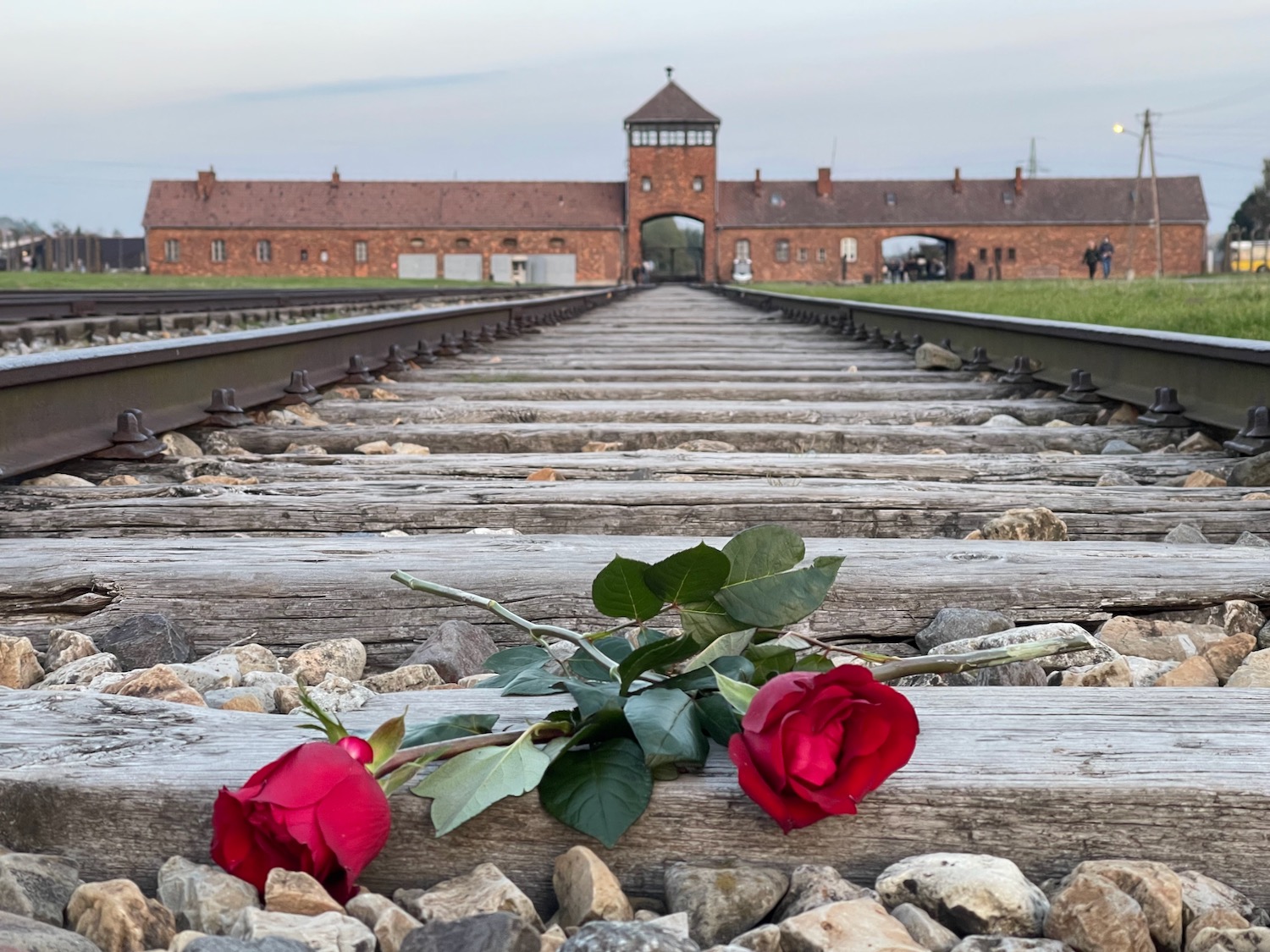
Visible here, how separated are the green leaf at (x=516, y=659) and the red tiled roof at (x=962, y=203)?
64683 millimetres

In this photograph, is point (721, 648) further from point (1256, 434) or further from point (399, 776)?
point (1256, 434)

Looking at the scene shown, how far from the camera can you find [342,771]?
88 centimetres

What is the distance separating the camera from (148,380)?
11.7 ft

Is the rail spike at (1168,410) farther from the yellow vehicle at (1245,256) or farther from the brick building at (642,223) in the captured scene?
the yellow vehicle at (1245,256)

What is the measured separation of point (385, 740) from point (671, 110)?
66.2m

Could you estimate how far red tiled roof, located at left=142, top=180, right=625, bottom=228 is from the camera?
209 ft

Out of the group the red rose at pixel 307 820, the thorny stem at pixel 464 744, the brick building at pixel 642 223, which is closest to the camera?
the red rose at pixel 307 820

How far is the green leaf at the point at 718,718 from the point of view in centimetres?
106

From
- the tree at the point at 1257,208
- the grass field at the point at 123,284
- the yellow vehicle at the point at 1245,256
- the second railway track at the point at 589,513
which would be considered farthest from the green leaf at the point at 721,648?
the tree at the point at 1257,208

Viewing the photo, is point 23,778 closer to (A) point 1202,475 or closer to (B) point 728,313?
(A) point 1202,475

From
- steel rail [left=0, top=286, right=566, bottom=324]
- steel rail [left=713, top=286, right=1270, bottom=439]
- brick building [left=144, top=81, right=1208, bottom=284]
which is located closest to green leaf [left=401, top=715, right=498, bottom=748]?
steel rail [left=713, top=286, right=1270, bottom=439]

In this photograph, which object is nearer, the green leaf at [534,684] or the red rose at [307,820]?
the red rose at [307,820]

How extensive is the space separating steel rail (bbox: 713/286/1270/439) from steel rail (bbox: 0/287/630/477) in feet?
9.34

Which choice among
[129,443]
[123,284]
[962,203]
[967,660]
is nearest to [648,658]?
[967,660]
